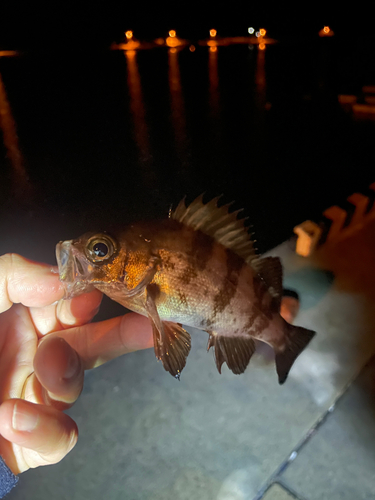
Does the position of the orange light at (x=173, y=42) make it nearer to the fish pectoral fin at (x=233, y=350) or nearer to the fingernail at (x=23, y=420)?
the fish pectoral fin at (x=233, y=350)

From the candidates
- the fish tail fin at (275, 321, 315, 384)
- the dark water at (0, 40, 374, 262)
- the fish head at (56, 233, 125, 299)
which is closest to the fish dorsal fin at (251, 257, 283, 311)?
the fish tail fin at (275, 321, 315, 384)

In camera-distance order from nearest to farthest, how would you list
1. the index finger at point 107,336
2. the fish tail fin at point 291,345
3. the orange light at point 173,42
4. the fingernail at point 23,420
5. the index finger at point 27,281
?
the fingernail at point 23,420 < the index finger at point 27,281 < the fish tail fin at point 291,345 < the index finger at point 107,336 < the orange light at point 173,42

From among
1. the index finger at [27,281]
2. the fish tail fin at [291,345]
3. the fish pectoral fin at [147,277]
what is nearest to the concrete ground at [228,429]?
the fish tail fin at [291,345]

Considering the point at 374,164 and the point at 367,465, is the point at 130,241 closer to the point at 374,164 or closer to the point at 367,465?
the point at 367,465

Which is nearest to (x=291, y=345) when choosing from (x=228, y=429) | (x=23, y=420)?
(x=228, y=429)

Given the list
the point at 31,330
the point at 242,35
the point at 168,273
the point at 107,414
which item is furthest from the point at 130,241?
the point at 242,35

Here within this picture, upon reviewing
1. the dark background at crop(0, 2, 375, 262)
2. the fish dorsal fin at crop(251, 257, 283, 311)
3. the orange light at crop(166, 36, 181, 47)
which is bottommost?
the dark background at crop(0, 2, 375, 262)

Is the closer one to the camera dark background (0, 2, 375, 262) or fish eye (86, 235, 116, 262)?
fish eye (86, 235, 116, 262)

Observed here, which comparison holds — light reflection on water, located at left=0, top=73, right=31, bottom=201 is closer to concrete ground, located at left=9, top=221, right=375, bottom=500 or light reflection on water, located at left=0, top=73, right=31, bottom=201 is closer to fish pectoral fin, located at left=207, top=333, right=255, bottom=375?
concrete ground, located at left=9, top=221, right=375, bottom=500

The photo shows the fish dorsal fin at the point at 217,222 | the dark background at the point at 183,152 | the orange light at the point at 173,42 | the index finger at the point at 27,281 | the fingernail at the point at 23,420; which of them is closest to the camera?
the fingernail at the point at 23,420
